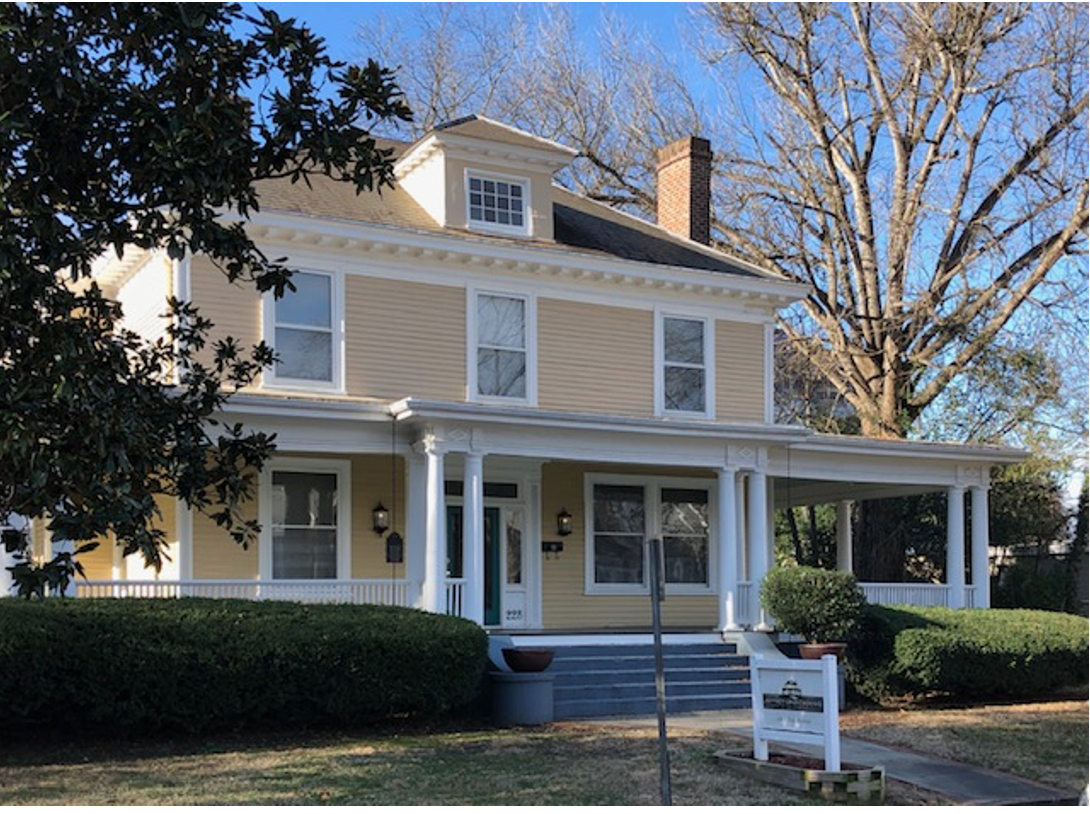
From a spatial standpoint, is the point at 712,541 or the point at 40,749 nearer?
the point at 40,749

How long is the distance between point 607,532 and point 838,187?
39.4 feet

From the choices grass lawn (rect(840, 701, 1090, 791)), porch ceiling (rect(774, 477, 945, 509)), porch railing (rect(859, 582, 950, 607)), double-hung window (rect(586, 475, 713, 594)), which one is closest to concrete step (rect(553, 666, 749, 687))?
grass lawn (rect(840, 701, 1090, 791))

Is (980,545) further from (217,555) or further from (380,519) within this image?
(217,555)

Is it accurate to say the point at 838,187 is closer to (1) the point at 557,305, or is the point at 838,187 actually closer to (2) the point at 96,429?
(1) the point at 557,305

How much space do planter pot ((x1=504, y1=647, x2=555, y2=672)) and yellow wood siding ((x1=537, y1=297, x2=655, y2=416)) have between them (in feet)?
15.5

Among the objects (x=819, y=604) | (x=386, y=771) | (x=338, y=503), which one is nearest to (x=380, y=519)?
(x=338, y=503)

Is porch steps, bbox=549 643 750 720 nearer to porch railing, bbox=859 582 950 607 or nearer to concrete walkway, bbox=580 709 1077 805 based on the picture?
concrete walkway, bbox=580 709 1077 805

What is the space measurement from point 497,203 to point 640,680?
7.45m

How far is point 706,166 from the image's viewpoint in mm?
22688

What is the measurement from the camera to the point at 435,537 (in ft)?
54.1

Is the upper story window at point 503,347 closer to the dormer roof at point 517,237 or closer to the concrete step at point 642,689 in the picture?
the dormer roof at point 517,237

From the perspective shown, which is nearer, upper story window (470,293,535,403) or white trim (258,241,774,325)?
white trim (258,241,774,325)

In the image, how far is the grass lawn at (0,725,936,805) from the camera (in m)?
9.98

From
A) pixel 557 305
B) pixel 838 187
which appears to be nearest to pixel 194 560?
pixel 557 305
